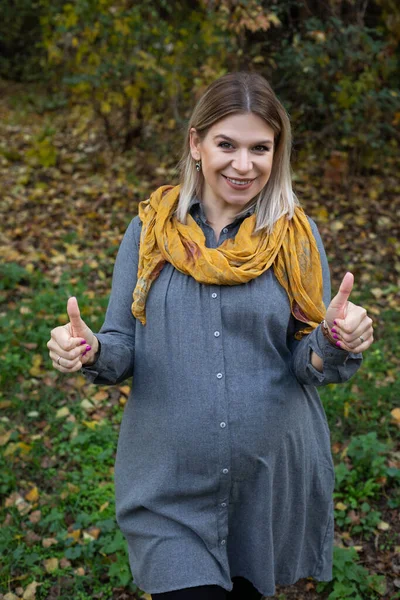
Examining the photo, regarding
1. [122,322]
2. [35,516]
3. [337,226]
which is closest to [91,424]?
[35,516]

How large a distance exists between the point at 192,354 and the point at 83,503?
178cm

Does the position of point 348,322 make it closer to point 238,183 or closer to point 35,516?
point 238,183

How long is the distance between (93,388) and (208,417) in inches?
97.1

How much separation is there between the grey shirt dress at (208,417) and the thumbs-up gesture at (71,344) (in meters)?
0.11

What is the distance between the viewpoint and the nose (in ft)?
6.68

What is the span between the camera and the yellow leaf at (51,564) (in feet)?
10.3

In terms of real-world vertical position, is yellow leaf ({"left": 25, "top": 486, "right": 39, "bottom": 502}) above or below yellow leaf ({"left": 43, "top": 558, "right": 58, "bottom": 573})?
above

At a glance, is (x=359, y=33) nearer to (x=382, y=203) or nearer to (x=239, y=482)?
(x=382, y=203)

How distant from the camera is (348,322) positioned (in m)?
1.87

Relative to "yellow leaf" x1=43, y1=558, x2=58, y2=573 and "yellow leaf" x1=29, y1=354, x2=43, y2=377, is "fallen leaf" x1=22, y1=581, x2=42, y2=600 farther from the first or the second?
"yellow leaf" x1=29, y1=354, x2=43, y2=377

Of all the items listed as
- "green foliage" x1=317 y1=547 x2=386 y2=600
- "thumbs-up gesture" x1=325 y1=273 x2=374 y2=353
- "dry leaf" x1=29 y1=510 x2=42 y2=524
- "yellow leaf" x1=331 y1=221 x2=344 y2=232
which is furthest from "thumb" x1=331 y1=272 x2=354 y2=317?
"yellow leaf" x1=331 y1=221 x2=344 y2=232

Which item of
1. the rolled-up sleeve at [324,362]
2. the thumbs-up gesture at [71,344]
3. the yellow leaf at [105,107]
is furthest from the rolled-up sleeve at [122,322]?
the yellow leaf at [105,107]

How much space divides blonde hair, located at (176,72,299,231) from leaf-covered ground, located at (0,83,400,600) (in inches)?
66.4

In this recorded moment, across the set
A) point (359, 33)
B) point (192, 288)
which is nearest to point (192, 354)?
point (192, 288)
